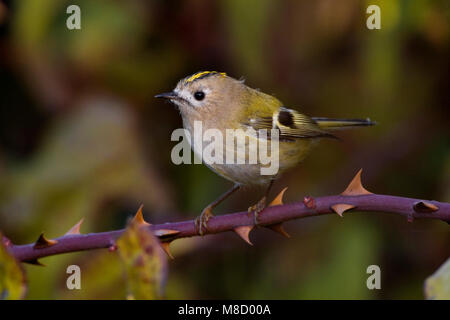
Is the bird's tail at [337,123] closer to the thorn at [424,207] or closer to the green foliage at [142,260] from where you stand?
the thorn at [424,207]

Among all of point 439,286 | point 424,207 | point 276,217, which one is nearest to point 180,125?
point 276,217

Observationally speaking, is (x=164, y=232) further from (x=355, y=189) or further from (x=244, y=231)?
(x=355, y=189)

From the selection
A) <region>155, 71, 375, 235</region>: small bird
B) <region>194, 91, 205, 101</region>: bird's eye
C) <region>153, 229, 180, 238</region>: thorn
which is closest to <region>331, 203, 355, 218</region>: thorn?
<region>153, 229, 180, 238</region>: thorn

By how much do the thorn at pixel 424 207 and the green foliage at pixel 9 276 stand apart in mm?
774

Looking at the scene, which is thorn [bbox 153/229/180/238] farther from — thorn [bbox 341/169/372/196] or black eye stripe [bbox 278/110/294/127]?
black eye stripe [bbox 278/110/294/127]

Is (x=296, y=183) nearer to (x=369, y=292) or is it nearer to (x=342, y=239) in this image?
(x=342, y=239)

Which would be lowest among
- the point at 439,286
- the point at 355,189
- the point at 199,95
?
the point at 439,286

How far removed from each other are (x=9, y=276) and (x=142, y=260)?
0.94 feet

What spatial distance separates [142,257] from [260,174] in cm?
136

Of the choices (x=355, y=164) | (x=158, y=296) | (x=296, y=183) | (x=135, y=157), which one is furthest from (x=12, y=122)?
(x=158, y=296)

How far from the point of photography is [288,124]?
2574 mm

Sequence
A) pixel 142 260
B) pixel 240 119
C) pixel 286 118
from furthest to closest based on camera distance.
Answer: pixel 286 118, pixel 240 119, pixel 142 260

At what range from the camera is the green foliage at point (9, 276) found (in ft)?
3.48

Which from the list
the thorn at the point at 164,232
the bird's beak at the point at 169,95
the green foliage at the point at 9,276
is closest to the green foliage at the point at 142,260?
the green foliage at the point at 9,276
